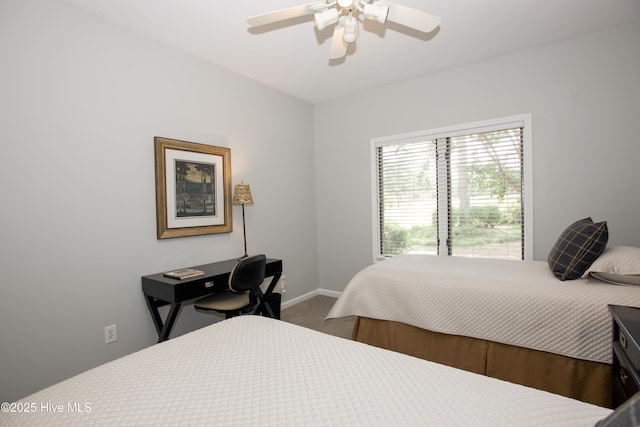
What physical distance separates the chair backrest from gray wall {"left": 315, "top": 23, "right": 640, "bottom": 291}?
227 centimetres

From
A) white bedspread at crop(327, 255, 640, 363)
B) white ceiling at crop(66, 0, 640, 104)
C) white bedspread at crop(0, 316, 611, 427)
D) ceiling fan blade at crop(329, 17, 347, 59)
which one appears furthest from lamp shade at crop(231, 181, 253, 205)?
white bedspread at crop(0, 316, 611, 427)

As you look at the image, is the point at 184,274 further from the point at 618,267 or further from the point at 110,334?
the point at 618,267

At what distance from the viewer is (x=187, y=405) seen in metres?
0.86

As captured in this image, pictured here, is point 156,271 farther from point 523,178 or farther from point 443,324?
point 523,178

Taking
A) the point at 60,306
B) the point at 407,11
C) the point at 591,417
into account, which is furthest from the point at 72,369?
the point at 407,11

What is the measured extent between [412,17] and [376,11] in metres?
0.22

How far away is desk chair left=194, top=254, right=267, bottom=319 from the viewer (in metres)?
2.31

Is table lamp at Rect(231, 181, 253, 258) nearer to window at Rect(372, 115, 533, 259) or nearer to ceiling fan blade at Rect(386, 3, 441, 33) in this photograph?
window at Rect(372, 115, 533, 259)

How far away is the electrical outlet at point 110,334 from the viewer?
89.7 inches

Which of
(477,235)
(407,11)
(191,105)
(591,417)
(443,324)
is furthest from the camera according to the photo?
(477,235)

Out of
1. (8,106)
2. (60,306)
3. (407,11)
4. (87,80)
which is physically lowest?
(60,306)

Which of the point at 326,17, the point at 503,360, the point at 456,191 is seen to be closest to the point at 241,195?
the point at 326,17

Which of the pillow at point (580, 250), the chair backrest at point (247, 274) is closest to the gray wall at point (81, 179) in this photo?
the chair backrest at point (247, 274)

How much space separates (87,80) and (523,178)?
3720mm
